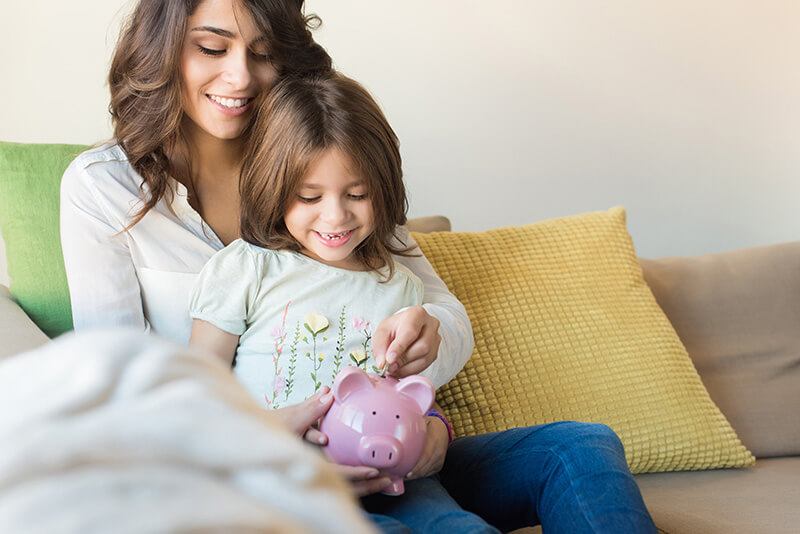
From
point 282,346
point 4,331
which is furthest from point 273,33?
point 4,331

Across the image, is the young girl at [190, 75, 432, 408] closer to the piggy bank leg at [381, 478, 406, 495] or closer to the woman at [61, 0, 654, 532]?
the woman at [61, 0, 654, 532]

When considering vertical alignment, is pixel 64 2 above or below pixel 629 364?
above

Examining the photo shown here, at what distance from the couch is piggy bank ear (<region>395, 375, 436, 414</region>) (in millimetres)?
692

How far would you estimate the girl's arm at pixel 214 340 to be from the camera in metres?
1.11

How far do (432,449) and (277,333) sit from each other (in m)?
0.30

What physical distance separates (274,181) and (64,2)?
0.78 m

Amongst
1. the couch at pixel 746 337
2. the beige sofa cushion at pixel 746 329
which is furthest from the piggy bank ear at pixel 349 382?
the beige sofa cushion at pixel 746 329

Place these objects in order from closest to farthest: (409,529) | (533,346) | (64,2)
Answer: (409,529) < (533,346) < (64,2)

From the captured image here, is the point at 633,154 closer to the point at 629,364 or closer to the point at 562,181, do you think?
the point at 562,181

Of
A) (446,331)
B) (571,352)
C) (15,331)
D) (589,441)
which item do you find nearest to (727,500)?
(571,352)

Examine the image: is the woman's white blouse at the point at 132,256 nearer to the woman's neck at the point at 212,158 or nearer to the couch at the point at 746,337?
the woman's neck at the point at 212,158

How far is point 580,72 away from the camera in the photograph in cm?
210

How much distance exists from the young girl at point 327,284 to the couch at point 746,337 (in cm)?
45

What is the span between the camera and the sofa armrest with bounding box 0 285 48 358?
1011 millimetres
